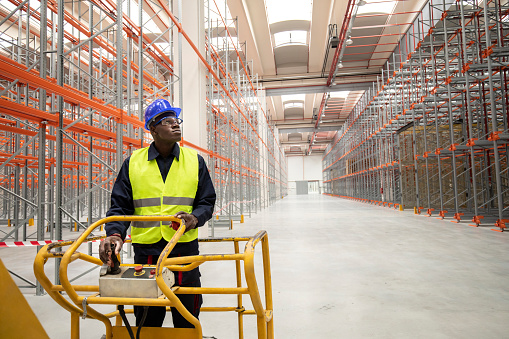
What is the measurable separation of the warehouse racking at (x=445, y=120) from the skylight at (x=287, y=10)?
4958mm

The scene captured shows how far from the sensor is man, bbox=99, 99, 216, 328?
7.26 ft

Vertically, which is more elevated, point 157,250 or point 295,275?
point 157,250

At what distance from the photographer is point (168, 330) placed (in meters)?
1.85

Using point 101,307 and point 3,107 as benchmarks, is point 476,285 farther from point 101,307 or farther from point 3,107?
point 3,107

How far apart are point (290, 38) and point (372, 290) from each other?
17942 mm

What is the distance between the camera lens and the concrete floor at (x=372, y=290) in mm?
3434

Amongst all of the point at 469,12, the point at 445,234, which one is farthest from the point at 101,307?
the point at 469,12

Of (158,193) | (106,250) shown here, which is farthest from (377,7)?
(106,250)

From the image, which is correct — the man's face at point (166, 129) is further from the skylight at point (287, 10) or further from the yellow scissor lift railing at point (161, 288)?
the skylight at point (287, 10)

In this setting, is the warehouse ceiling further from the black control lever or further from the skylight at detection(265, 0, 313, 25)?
the black control lever

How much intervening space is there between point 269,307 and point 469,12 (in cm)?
1434

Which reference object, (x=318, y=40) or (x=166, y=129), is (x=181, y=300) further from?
(x=318, y=40)

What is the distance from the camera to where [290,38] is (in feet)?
65.7

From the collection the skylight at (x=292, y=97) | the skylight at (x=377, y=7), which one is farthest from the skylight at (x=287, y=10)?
the skylight at (x=292, y=97)
